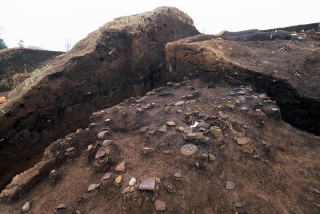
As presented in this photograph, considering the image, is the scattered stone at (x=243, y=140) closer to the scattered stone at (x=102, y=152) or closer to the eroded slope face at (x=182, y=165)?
the eroded slope face at (x=182, y=165)

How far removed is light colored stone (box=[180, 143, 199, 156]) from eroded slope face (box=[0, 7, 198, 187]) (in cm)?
312

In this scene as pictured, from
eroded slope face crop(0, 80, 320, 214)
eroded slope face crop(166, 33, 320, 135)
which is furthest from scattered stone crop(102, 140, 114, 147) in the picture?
eroded slope face crop(166, 33, 320, 135)

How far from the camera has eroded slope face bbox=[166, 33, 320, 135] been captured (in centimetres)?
416

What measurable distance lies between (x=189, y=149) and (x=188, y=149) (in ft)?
0.04

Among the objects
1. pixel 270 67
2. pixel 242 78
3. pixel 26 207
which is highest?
pixel 270 67

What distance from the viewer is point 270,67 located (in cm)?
465

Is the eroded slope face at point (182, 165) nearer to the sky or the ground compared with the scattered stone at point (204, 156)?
nearer to the ground

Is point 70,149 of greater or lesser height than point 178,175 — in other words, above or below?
below

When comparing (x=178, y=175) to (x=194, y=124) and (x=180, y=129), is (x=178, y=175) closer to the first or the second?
(x=180, y=129)

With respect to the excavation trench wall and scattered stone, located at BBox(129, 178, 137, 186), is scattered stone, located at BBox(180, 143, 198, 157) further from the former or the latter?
the excavation trench wall

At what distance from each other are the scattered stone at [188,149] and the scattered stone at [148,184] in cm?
53

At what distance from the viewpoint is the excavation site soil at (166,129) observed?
252 centimetres

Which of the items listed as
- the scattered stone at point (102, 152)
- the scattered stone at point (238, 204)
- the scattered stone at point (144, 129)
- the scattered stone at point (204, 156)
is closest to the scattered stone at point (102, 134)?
the scattered stone at point (102, 152)

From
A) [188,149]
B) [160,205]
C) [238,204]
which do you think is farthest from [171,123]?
[238,204]
